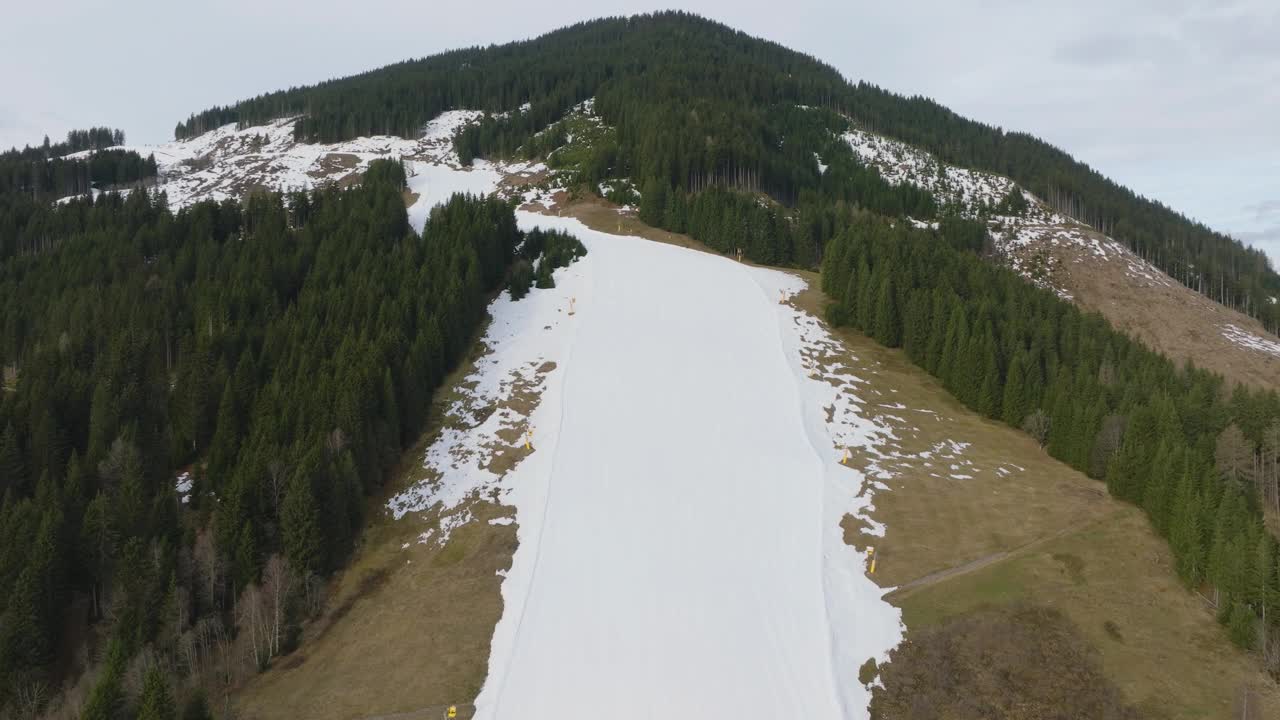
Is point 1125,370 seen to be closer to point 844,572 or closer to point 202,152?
point 844,572

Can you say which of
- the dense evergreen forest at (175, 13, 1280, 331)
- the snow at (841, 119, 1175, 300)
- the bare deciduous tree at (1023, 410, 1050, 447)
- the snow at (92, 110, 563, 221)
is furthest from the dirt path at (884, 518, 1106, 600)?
the snow at (92, 110, 563, 221)

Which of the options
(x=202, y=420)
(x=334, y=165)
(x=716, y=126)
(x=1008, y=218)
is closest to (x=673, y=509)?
(x=202, y=420)

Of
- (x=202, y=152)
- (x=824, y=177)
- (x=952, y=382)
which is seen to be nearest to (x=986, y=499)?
(x=952, y=382)

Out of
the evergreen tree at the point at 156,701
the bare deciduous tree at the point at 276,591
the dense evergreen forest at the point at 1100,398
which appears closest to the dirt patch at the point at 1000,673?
the dense evergreen forest at the point at 1100,398

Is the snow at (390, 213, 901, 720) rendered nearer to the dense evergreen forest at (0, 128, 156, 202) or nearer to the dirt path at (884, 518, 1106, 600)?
the dirt path at (884, 518, 1106, 600)

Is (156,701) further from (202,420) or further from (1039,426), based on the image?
(1039,426)

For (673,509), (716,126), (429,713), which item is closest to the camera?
(429,713)

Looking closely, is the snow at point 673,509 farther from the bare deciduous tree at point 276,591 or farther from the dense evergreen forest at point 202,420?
the bare deciduous tree at point 276,591
